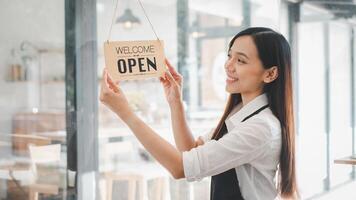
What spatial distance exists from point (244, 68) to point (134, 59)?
32 cm

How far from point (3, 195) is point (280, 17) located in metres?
2.67

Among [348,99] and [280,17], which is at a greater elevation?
[280,17]

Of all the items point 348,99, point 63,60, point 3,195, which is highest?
point 63,60

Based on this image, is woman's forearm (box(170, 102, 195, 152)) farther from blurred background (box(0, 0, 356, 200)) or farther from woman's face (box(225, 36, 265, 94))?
blurred background (box(0, 0, 356, 200))

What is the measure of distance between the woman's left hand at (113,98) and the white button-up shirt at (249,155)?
201mm

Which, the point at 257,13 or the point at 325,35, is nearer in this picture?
the point at 257,13

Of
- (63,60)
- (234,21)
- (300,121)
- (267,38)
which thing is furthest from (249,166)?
(300,121)

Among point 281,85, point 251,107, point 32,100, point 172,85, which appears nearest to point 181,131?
point 172,85

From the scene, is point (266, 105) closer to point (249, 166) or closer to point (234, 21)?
point (249, 166)

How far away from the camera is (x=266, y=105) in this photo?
136 centimetres

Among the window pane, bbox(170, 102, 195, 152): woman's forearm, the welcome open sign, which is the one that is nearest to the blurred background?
the window pane

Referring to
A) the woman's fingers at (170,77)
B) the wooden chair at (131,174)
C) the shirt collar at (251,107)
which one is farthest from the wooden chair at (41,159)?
the shirt collar at (251,107)

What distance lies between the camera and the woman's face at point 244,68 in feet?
4.40

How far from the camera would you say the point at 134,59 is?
1.31 metres
